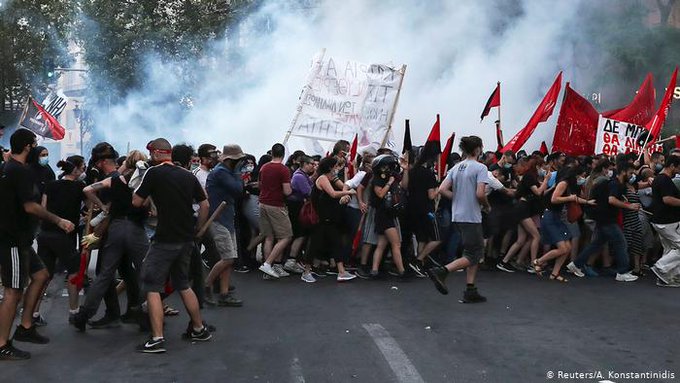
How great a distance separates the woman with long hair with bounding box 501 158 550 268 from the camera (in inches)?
411

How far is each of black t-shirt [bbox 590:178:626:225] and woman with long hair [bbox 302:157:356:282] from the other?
115 inches

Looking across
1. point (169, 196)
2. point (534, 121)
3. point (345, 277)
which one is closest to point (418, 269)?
point (345, 277)

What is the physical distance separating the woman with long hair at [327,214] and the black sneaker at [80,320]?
11.0ft

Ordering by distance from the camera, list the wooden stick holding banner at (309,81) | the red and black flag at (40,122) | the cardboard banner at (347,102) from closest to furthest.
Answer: the wooden stick holding banner at (309,81) → the cardboard banner at (347,102) → the red and black flag at (40,122)

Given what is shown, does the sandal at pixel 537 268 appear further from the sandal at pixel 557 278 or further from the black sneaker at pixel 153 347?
the black sneaker at pixel 153 347

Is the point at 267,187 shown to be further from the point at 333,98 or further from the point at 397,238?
the point at 333,98

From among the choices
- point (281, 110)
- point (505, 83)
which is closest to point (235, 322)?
point (281, 110)

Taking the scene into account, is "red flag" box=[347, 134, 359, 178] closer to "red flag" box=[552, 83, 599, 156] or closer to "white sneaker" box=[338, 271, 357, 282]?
"white sneaker" box=[338, 271, 357, 282]

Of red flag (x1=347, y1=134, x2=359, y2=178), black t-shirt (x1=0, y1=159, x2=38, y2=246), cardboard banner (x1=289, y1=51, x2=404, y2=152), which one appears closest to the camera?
black t-shirt (x1=0, y1=159, x2=38, y2=246)

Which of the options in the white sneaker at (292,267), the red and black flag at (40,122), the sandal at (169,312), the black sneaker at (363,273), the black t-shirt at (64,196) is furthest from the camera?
the red and black flag at (40,122)

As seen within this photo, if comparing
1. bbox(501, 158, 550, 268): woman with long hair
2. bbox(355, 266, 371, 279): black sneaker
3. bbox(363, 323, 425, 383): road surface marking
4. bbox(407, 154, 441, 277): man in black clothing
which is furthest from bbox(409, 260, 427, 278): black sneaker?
bbox(363, 323, 425, 383): road surface marking

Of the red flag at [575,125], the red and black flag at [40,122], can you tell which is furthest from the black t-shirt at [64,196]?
the red flag at [575,125]

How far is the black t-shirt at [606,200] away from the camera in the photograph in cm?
1009

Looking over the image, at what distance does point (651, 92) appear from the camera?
44.5 ft
